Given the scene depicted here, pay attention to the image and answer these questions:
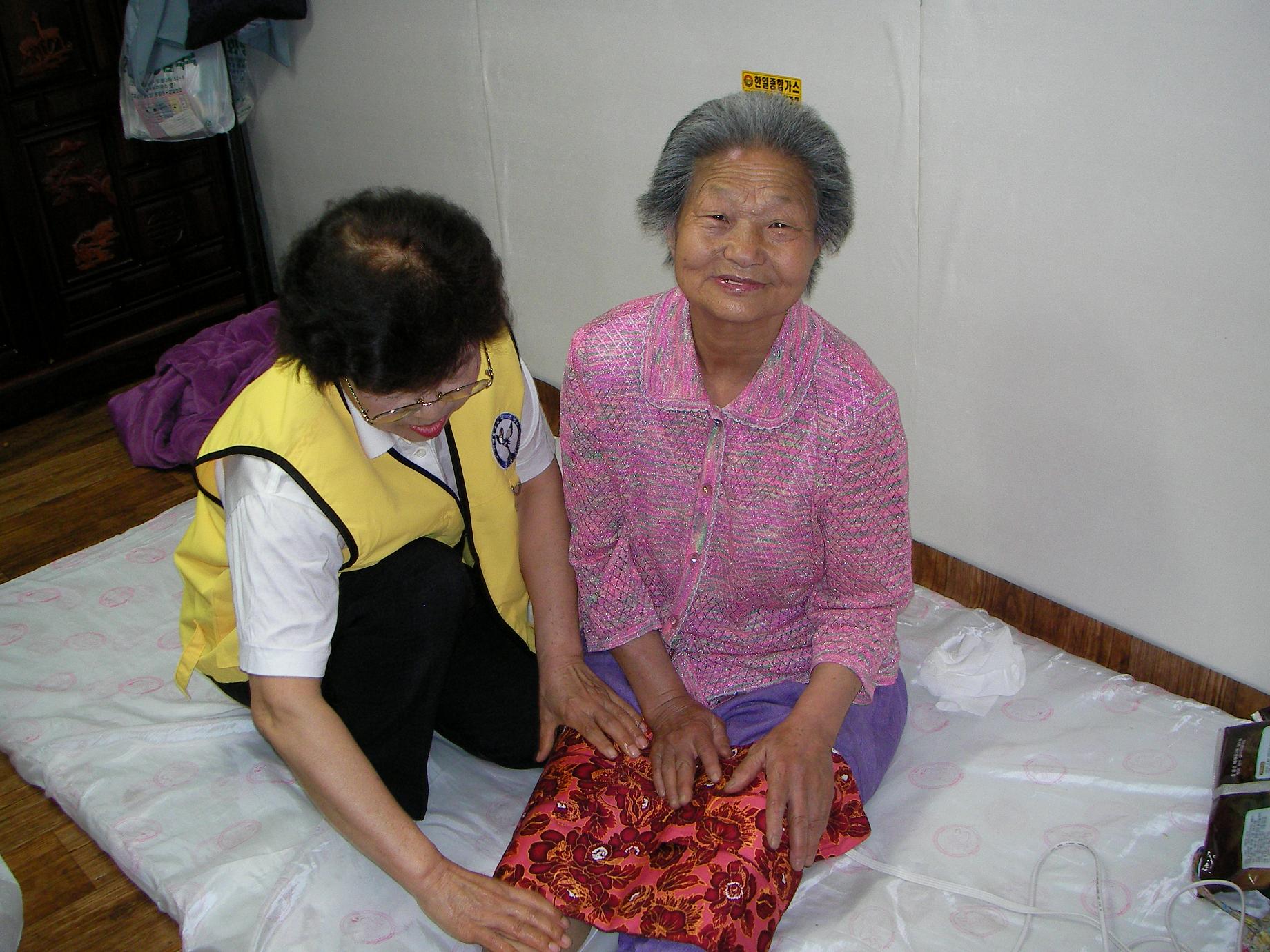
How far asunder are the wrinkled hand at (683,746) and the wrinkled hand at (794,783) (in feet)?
0.16

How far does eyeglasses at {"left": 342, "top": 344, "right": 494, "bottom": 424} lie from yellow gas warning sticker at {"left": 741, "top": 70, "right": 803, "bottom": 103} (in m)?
0.89

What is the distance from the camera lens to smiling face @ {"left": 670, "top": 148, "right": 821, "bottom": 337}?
1367 millimetres

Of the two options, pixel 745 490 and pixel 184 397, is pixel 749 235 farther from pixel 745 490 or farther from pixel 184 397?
pixel 184 397

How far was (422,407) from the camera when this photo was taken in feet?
4.41

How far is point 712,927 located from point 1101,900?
0.54 metres

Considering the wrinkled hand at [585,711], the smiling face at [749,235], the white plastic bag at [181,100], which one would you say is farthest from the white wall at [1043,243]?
the white plastic bag at [181,100]

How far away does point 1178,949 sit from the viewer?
56.9 inches

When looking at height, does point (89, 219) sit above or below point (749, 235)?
below

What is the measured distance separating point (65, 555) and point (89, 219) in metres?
0.99

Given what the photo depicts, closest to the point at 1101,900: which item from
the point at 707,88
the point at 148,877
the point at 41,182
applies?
the point at 148,877

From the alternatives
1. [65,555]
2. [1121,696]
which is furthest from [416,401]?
[65,555]

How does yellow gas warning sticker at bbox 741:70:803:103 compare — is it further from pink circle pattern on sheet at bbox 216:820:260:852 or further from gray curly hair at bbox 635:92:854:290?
pink circle pattern on sheet at bbox 216:820:260:852

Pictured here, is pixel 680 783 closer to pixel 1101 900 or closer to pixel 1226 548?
pixel 1101 900

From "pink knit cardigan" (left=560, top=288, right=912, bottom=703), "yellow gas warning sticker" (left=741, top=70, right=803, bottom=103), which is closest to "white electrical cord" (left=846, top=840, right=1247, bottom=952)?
"pink knit cardigan" (left=560, top=288, right=912, bottom=703)
